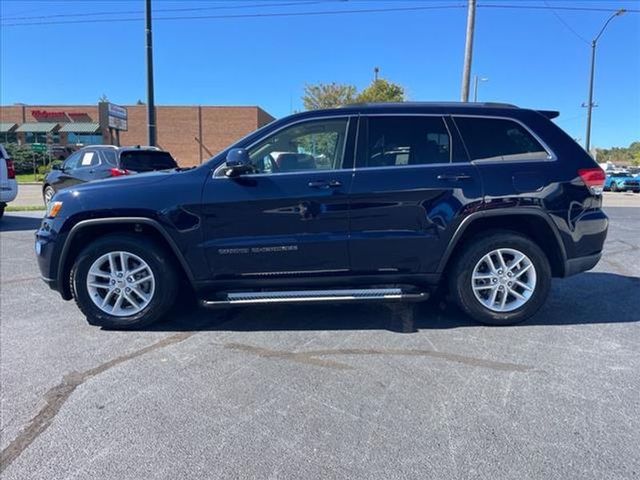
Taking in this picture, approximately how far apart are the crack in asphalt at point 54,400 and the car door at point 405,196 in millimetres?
1791

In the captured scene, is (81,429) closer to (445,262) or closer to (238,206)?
(238,206)

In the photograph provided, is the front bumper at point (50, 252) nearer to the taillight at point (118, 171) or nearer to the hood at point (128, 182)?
the hood at point (128, 182)

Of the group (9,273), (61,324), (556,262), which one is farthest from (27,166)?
(556,262)

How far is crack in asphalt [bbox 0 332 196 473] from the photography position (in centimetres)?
248

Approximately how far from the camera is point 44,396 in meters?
3.05

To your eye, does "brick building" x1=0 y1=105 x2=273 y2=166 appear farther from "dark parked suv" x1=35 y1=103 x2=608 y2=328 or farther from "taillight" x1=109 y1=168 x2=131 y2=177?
"dark parked suv" x1=35 y1=103 x2=608 y2=328

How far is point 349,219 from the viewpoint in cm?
395

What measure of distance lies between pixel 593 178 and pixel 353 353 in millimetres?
2586

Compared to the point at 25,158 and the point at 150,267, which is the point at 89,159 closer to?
the point at 150,267

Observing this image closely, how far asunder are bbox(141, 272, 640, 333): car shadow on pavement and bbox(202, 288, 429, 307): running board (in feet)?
1.15

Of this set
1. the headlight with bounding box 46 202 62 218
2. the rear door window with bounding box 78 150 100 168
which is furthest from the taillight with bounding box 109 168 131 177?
the headlight with bounding box 46 202 62 218

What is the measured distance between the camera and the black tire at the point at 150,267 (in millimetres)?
4035

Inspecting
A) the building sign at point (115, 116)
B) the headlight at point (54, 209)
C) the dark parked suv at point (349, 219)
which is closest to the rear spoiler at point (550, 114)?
the dark parked suv at point (349, 219)

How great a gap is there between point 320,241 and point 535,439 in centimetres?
211
